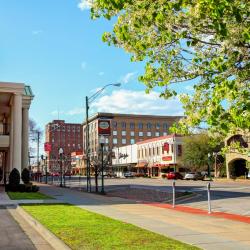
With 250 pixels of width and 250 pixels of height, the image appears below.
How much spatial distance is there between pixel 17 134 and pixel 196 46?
33276 mm

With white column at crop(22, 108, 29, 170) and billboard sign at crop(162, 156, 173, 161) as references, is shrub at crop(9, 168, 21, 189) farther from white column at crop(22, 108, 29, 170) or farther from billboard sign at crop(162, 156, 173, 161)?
billboard sign at crop(162, 156, 173, 161)

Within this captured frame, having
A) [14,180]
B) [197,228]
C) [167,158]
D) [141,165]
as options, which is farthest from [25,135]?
[141,165]

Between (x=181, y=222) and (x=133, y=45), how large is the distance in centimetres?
745

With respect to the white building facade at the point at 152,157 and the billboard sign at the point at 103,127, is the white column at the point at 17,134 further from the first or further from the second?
the white building facade at the point at 152,157

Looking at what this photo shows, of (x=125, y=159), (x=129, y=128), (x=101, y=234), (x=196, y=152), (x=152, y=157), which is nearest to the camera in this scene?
(x=101, y=234)

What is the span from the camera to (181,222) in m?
14.4

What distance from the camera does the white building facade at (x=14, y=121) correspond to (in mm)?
40219

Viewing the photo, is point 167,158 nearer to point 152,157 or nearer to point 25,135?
point 152,157

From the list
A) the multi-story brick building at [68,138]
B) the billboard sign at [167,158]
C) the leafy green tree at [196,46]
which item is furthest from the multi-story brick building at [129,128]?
the leafy green tree at [196,46]

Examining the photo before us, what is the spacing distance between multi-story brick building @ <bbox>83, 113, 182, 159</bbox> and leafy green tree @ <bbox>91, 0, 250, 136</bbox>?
14191 centimetres

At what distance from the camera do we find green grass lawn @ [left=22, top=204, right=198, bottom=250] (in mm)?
9539

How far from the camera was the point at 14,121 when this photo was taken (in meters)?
40.9

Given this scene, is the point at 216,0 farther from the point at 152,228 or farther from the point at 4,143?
the point at 4,143

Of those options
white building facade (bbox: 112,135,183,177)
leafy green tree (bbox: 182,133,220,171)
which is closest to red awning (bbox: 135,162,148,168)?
white building facade (bbox: 112,135,183,177)
